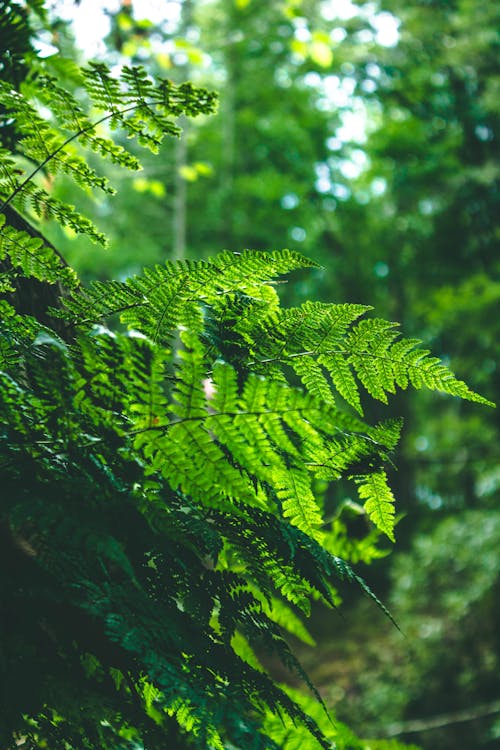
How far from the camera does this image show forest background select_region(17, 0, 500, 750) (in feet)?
24.2

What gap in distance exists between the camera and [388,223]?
15.4 metres

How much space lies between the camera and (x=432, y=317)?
29.2 ft

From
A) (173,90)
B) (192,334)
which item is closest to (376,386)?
(192,334)

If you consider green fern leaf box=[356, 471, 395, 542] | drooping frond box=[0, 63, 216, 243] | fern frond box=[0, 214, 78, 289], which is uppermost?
drooping frond box=[0, 63, 216, 243]

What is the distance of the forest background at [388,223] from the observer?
290 inches

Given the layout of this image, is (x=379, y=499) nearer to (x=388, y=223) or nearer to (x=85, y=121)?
(x=85, y=121)

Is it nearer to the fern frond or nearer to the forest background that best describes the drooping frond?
the fern frond

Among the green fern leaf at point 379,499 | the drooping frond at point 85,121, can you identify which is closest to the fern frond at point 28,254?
the drooping frond at point 85,121

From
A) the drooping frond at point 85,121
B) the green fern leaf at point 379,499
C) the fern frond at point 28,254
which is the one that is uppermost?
the drooping frond at point 85,121

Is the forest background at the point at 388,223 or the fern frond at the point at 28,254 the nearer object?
the fern frond at the point at 28,254

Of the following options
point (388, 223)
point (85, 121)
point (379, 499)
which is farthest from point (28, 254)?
point (388, 223)

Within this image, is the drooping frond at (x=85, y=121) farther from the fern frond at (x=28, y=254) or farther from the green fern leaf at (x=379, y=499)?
the green fern leaf at (x=379, y=499)

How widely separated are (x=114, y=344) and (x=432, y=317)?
28.7 feet

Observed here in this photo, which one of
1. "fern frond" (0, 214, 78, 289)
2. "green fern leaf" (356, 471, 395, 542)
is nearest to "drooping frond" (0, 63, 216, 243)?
"fern frond" (0, 214, 78, 289)
